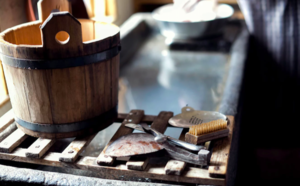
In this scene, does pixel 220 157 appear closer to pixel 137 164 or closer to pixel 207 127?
pixel 207 127

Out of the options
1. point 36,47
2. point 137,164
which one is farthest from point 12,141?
point 137,164

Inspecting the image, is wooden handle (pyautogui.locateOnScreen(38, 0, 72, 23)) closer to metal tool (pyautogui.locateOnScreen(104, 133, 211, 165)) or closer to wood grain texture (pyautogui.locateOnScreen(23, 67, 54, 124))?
wood grain texture (pyautogui.locateOnScreen(23, 67, 54, 124))

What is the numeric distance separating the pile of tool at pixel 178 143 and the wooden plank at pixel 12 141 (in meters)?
0.41

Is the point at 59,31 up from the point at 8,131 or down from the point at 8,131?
up

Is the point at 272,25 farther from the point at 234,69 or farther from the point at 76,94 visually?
the point at 76,94

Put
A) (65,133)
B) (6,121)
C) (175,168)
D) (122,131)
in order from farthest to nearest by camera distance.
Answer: (6,121) → (122,131) → (65,133) → (175,168)

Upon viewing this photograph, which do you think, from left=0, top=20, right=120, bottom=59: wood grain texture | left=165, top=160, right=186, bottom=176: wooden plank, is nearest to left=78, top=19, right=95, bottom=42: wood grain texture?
left=0, top=20, right=120, bottom=59: wood grain texture

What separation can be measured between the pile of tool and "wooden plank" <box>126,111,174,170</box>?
0.03 metres

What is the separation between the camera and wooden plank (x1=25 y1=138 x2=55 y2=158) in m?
1.33

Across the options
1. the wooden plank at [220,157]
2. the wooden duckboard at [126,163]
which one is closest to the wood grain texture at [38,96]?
the wooden duckboard at [126,163]

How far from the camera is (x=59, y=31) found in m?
1.22

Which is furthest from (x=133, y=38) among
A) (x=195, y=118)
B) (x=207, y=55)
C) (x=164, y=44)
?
(x=195, y=118)

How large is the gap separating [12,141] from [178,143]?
2.29ft

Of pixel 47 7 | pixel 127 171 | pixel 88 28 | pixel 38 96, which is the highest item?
→ pixel 47 7
